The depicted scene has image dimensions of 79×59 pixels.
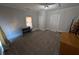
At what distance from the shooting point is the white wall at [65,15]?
0.89 meters

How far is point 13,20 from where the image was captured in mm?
936

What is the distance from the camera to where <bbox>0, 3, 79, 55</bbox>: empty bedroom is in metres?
0.89

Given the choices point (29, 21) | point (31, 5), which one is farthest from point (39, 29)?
point (31, 5)

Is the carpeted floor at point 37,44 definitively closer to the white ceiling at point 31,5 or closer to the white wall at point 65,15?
the white wall at point 65,15

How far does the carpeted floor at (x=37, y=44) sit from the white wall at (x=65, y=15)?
0.36 ft

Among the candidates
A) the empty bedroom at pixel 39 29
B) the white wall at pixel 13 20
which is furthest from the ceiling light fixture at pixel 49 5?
the white wall at pixel 13 20

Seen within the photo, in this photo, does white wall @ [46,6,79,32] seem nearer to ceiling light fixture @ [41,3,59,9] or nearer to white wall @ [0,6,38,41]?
ceiling light fixture @ [41,3,59,9]

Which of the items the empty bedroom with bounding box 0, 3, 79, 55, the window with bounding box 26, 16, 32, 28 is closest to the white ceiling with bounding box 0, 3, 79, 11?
the empty bedroom with bounding box 0, 3, 79, 55

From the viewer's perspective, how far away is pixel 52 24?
99 centimetres

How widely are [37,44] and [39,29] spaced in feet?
0.63

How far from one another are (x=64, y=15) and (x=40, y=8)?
0.29 metres

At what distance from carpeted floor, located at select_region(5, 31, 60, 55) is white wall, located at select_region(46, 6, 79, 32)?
0.11 m

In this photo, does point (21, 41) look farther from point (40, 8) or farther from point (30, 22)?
point (40, 8)
